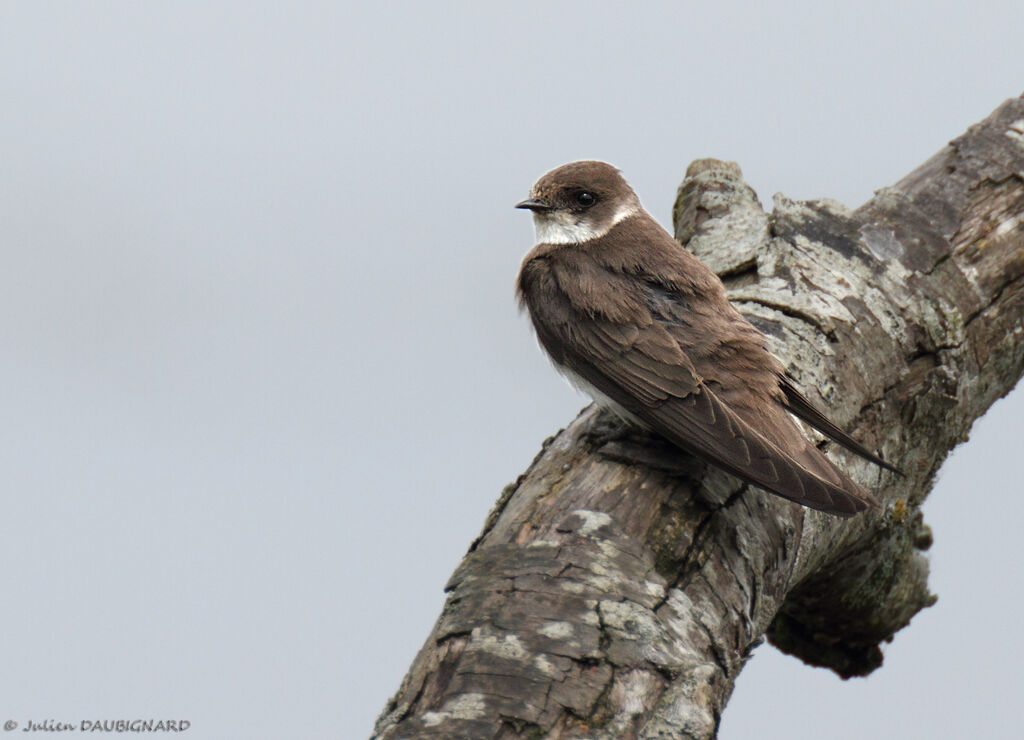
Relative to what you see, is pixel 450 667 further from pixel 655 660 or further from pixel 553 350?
pixel 553 350

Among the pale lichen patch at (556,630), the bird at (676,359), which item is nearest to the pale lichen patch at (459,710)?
the pale lichen patch at (556,630)

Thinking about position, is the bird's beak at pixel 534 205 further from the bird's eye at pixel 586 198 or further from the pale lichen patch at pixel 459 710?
the pale lichen patch at pixel 459 710

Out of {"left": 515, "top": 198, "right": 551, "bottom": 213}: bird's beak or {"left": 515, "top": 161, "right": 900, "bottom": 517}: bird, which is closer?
{"left": 515, "top": 161, "right": 900, "bottom": 517}: bird

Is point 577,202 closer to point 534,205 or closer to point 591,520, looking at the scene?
point 534,205

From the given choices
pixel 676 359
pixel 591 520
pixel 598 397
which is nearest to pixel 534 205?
pixel 598 397

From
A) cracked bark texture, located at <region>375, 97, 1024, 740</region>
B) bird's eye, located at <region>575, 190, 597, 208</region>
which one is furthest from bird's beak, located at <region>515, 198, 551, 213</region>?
cracked bark texture, located at <region>375, 97, 1024, 740</region>

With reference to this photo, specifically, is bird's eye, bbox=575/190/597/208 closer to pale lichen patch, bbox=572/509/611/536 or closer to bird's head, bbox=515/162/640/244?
bird's head, bbox=515/162/640/244
